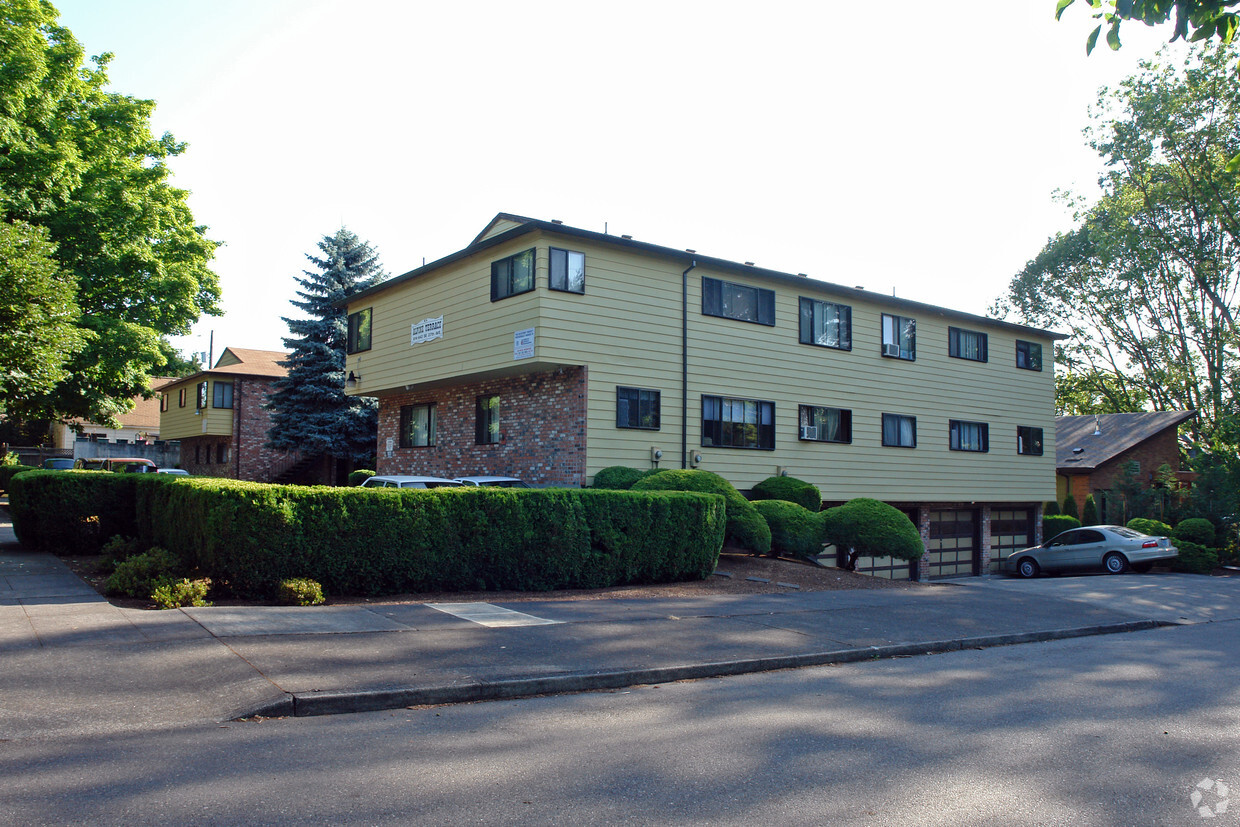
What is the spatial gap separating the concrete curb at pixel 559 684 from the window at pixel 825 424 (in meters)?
12.8

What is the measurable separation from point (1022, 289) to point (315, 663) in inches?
1874

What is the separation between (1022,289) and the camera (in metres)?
47.4

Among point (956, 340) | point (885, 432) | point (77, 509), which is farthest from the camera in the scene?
point (956, 340)

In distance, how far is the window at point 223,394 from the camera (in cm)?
4103

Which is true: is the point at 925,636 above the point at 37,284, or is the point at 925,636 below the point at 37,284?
below

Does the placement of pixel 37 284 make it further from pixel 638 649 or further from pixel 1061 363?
pixel 1061 363

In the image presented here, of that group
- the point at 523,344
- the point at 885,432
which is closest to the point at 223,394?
the point at 523,344

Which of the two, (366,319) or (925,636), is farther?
(366,319)

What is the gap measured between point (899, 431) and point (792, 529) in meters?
9.31

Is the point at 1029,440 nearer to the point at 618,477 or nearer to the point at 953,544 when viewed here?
the point at 953,544

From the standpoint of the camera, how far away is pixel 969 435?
92.3 ft

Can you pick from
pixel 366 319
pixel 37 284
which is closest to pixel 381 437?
pixel 366 319

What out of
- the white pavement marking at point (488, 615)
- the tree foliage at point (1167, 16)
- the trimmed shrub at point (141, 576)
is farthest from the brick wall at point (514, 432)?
the tree foliage at point (1167, 16)

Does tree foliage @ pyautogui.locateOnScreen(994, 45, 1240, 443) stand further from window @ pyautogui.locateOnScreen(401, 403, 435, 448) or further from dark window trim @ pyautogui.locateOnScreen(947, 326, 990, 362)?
window @ pyautogui.locateOnScreen(401, 403, 435, 448)
